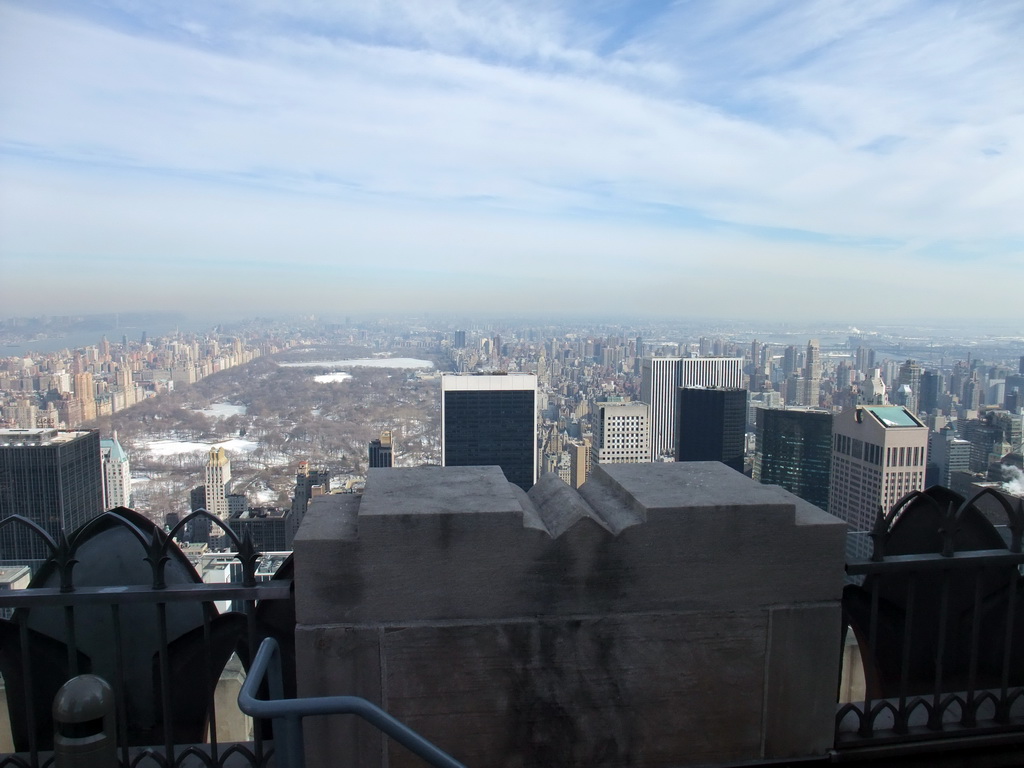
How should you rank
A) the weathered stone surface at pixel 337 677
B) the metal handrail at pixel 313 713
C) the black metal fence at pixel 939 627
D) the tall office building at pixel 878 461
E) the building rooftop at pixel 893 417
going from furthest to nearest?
the building rooftop at pixel 893 417 < the tall office building at pixel 878 461 < the black metal fence at pixel 939 627 < the weathered stone surface at pixel 337 677 < the metal handrail at pixel 313 713

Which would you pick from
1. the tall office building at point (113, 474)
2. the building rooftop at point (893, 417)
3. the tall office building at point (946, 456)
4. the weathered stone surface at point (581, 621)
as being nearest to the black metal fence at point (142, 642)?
the weathered stone surface at point (581, 621)

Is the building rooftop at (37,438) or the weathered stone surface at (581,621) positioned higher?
the weathered stone surface at (581,621)

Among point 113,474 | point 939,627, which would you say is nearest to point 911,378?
point 113,474

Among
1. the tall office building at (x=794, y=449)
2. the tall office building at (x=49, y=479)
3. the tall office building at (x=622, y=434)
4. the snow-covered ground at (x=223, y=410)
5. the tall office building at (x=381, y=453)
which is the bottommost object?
the tall office building at (x=794, y=449)

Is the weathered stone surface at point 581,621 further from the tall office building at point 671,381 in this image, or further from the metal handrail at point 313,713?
the tall office building at point 671,381

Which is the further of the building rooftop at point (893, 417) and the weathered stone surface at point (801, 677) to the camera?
the building rooftop at point (893, 417)

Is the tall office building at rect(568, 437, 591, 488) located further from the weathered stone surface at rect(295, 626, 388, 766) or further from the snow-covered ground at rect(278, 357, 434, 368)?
the snow-covered ground at rect(278, 357, 434, 368)

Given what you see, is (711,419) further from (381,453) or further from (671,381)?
→ (381,453)
